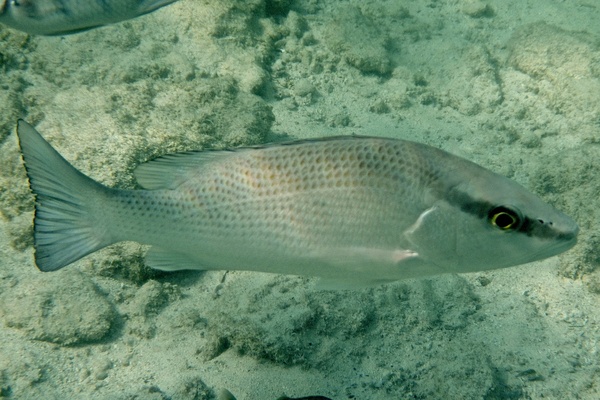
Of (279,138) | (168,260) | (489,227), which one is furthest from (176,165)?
(279,138)

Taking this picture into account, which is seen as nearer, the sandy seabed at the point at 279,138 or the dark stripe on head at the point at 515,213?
the dark stripe on head at the point at 515,213

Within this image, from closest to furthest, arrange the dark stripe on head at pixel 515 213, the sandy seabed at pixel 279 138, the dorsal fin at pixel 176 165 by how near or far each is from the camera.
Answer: the dark stripe on head at pixel 515 213 < the dorsal fin at pixel 176 165 < the sandy seabed at pixel 279 138

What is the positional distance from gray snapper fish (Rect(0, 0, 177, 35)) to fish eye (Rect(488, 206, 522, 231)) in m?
2.69

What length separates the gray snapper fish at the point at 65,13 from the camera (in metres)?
3.07

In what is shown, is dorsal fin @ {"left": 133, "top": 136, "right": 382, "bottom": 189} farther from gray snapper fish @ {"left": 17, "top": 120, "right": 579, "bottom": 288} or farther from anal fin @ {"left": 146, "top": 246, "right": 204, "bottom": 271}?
anal fin @ {"left": 146, "top": 246, "right": 204, "bottom": 271}

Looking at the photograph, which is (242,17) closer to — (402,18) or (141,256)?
(402,18)

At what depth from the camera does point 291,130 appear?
4930 mm

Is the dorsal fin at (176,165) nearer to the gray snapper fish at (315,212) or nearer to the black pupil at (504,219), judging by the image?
the gray snapper fish at (315,212)

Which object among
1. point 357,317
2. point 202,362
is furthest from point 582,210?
point 202,362

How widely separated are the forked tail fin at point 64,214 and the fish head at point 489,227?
159cm

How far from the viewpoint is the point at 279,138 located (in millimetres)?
4754

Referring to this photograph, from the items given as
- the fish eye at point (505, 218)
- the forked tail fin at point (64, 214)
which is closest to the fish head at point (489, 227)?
the fish eye at point (505, 218)

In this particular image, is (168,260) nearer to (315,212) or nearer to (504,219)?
(315,212)

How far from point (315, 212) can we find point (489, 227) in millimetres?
773
